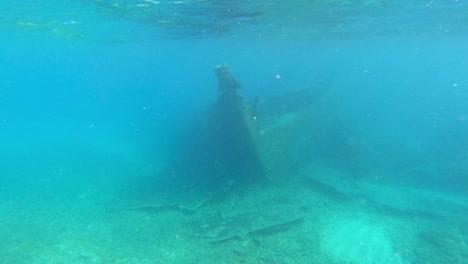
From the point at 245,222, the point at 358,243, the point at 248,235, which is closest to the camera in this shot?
the point at 358,243

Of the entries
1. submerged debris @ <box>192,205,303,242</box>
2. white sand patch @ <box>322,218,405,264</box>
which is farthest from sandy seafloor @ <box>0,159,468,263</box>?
submerged debris @ <box>192,205,303,242</box>

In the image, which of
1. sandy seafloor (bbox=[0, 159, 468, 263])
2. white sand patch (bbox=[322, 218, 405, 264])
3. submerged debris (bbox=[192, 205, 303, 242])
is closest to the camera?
white sand patch (bbox=[322, 218, 405, 264])

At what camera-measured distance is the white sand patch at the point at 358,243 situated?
10102 millimetres

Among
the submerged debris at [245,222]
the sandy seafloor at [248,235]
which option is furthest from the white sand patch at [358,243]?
the submerged debris at [245,222]

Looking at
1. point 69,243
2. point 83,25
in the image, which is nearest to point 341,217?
point 69,243

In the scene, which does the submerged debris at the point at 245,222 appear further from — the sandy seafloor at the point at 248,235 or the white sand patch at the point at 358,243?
the white sand patch at the point at 358,243

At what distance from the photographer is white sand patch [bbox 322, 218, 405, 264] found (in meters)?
10.1

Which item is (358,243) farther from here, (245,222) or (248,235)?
(245,222)

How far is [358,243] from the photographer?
35.9ft

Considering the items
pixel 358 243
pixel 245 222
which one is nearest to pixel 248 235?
pixel 245 222

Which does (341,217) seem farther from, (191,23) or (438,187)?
(191,23)

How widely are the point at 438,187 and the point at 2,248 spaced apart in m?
20.7

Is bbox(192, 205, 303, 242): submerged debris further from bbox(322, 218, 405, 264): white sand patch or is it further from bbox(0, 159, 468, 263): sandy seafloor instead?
bbox(322, 218, 405, 264): white sand patch

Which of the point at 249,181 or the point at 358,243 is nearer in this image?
the point at 358,243
